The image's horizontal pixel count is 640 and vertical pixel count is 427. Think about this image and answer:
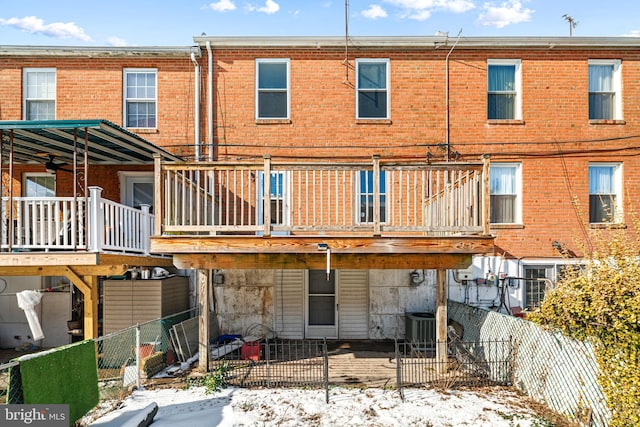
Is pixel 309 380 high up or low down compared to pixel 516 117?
down

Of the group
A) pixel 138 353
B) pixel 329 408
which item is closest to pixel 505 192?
pixel 329 408

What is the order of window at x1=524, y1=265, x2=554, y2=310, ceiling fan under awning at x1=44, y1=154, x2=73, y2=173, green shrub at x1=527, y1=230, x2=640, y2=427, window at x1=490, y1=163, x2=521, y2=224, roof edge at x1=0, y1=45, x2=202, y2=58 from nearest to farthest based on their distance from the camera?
green shrub at x1=527, y1=230, x2=640, y2=427 → ceiling fan under awning at x1=44, y1=154, x2=73, y2=173 → roof edge at x1=0, y1=45, x2=202, y2=58 → window at x1=524, y1=265, x2=554, y2=310 → window at x1=490, y1=163, x2=521, y2=224

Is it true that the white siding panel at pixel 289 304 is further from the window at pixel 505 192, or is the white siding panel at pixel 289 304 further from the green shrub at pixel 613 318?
the green shrub at pixel 613 318

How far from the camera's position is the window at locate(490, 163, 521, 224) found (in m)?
10.9

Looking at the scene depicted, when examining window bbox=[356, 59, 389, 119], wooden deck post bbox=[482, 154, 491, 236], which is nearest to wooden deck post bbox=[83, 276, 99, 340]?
wooden deck post bbox=[482, 154, 491, 236]

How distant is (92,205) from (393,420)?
6.27 metres

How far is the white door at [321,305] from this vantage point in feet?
35.6

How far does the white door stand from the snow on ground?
3.81 meters

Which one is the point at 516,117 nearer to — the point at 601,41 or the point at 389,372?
the point at 601,41

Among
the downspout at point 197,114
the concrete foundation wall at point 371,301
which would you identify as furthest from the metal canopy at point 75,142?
the concrete foundation wall at point 371,301

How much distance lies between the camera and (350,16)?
34.9 feet

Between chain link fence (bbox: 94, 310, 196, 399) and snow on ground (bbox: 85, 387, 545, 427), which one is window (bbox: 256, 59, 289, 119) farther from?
snow on ground (bbox: 85, 387, 545, 427)

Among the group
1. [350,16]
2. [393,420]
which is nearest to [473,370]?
[393,420]

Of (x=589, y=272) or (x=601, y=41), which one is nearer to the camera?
(x=589, y=272)
